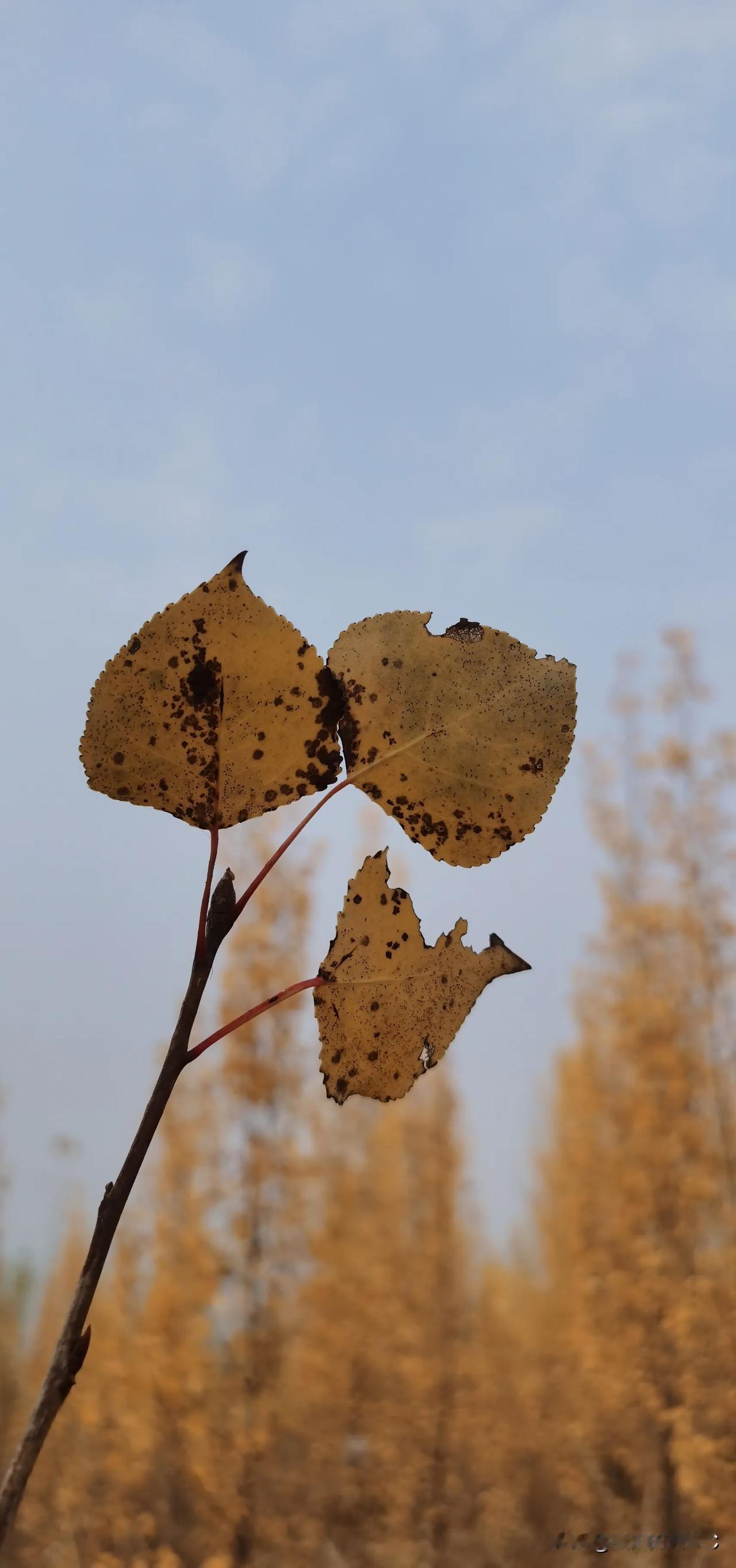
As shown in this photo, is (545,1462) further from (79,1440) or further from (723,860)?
(723,860)

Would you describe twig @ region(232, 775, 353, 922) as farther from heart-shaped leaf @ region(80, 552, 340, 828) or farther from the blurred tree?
the blurred tree

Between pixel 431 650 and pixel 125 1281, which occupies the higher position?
pixel 431 650

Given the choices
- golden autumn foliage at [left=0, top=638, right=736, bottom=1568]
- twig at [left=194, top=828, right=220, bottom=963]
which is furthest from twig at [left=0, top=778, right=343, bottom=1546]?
golden autumn foliage at [left=0, top=638, right=736, bottom=1568]

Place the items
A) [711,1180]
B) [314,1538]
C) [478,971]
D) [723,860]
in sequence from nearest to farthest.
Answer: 1. [478,971]
2. [711,1180]
3. [723,860]
4. [314,1538]

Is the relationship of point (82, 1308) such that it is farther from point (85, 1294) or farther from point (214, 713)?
point (214, 713)

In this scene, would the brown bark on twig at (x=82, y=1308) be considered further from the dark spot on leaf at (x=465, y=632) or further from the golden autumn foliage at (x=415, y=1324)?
the golden autumn foliage at (x=415, y=1324)

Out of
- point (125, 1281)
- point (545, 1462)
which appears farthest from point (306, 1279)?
point (545, 1462)

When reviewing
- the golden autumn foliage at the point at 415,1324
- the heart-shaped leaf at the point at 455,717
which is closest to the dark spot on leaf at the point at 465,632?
the heart-shaped leaf at the point at 455,717
